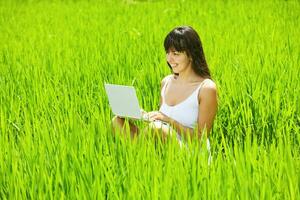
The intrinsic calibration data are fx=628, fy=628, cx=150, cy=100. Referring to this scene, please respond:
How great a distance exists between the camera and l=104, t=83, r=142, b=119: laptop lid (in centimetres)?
240

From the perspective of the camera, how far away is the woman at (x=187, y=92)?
8.64ft

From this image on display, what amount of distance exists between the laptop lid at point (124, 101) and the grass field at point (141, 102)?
9 cm

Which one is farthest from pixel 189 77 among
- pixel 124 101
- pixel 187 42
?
pixel 124 101

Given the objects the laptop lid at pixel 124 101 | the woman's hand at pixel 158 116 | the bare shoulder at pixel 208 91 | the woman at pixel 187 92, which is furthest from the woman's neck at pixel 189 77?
the laptop lid at pixel 124 101

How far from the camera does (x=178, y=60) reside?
8.95ft

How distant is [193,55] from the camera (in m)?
2.71

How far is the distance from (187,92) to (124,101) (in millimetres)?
395

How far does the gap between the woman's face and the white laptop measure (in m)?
0.32

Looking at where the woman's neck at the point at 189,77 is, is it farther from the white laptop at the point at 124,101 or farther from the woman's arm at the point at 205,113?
the white laptop at the point at 124,101

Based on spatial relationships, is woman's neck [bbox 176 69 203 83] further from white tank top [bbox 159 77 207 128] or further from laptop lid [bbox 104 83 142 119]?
laptop lid [bbox 104 83 142 119]

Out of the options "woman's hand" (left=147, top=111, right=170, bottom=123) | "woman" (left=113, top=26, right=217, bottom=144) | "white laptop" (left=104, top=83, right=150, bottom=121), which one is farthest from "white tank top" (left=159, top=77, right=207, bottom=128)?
"white laptop" (left=104, top=83, right=150, bottom=121)

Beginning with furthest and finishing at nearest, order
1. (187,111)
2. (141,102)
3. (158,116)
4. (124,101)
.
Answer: (141,102) → (187,111) → (158,116) → (124,101)

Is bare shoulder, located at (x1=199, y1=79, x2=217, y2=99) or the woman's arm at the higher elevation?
bare shoulder, located at (x1=199, y1=79, x2=217, y2=99)

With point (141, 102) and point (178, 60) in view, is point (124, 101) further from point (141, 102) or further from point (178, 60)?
point (141, 102)
